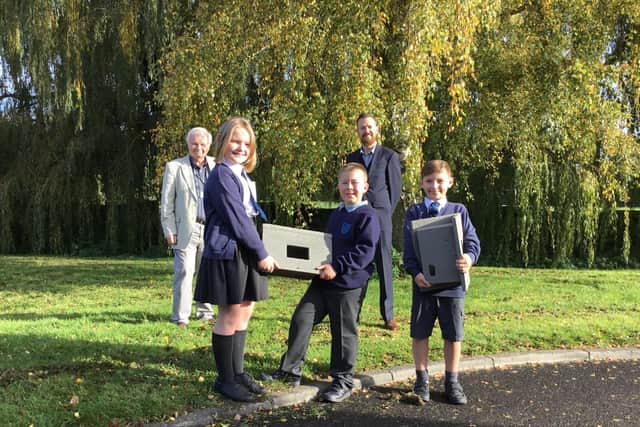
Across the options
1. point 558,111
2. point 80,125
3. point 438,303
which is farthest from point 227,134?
point 80,125

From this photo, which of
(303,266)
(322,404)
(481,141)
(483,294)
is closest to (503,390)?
(322,404)

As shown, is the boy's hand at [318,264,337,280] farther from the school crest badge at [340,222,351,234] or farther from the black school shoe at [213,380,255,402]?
the black school shoe at [213,380,255,402]

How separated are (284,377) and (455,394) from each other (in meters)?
1.24

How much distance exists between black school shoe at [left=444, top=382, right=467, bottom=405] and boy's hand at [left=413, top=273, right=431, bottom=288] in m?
0.75

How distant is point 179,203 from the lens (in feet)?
19.3

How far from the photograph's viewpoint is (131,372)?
14.6ft

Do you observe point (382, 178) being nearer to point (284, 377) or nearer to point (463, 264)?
point (463, 264)

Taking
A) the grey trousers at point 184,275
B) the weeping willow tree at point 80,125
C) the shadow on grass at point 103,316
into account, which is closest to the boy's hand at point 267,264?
the grey trousers at point 184,275

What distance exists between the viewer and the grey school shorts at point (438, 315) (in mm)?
4129

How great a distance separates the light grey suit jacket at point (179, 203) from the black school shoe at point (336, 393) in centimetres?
241

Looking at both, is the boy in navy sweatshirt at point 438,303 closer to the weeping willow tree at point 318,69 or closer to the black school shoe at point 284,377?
the black school shoe at point 284,377

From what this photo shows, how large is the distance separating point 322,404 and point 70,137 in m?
12.5

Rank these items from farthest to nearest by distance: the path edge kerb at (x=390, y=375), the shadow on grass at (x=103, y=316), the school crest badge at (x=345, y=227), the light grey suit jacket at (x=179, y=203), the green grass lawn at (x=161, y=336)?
the shadow on grass at (x=103, y=316) < the light grey suit jacket at (x=179, y=203) < the school crest badge at (x=345, y=227) < the green grass lawn at (x=161, y=336) < the path edge kerb at (x=390, y=375)

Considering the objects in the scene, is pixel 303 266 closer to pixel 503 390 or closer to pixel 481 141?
pixel 503 390
